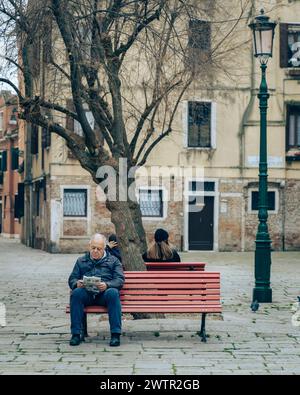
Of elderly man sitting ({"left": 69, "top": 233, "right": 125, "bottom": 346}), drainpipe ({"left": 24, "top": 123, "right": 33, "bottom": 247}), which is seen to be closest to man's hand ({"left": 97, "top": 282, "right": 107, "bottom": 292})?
elderly man sitting ({"left": 69, "top": 233, "right": 125, "bottom": 346})

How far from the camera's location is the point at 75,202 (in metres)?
36.8

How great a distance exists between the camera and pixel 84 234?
3647 centimetres

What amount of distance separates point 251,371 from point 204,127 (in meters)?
28.1

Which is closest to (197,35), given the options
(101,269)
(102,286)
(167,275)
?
(167,275)

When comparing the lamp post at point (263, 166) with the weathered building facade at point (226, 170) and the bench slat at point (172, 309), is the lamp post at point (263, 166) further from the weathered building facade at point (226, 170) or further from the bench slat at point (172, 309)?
the weathered building facade at point (226, 170)

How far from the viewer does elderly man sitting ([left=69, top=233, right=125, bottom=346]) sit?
1149 cm

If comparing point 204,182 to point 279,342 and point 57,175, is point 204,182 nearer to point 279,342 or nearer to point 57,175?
point 57,175

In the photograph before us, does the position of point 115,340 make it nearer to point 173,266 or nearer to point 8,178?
point 173,266

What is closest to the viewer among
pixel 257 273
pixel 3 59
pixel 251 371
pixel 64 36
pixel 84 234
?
pixel 251 371

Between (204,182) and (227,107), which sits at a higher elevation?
(227,107)

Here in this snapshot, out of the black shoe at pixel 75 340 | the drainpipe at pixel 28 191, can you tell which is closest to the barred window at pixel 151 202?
the drainpipe at pixel 28 191

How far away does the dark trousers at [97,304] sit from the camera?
11.5 meters

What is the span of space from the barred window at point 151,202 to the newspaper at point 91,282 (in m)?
24.7

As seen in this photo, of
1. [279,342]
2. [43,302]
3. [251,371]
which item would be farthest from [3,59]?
[251,371]
